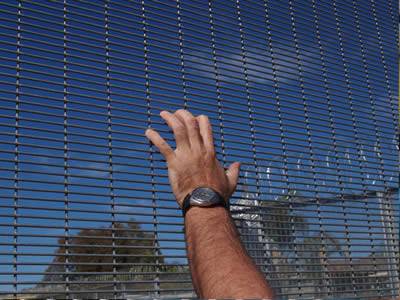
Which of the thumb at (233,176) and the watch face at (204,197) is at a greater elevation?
the thumb at (233,176)

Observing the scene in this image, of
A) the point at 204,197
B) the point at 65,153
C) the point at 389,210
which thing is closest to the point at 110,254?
the point at 65,153

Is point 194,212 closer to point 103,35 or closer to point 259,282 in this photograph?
point 259,282

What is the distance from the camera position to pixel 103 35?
2.23 meters

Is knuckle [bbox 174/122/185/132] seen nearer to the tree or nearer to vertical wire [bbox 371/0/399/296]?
the tree

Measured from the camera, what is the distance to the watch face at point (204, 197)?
A: 0.96 meters

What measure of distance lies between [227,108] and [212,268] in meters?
1.80

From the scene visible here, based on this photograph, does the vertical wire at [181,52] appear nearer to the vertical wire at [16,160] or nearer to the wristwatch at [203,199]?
the vertical wire at [16,160]

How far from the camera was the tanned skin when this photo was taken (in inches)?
31.0

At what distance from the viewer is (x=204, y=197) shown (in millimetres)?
965

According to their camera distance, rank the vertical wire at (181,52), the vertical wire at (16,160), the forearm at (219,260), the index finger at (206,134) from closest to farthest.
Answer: the forearm at (219,260) < the index finger at (206,134) < the vertical wire at (16,160) < the vertical wire at (181,52)

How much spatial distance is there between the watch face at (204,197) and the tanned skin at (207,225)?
0.04ft

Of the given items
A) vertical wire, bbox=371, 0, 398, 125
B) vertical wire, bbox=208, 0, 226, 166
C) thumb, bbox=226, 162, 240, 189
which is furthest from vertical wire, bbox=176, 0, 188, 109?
vertical wire, bbox=371, 0, 398, 125

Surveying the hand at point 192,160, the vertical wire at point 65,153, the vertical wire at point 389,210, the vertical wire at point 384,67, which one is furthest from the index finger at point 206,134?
the vertical wire at point 384,67

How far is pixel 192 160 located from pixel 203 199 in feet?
0.34
